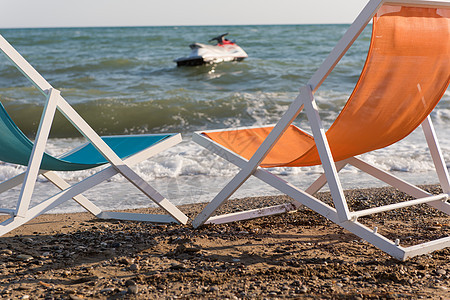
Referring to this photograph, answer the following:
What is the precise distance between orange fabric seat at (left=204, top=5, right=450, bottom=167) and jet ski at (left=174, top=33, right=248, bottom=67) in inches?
538

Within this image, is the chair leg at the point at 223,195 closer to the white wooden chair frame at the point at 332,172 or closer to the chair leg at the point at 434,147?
the white wooden chair frame at the point at 332,172

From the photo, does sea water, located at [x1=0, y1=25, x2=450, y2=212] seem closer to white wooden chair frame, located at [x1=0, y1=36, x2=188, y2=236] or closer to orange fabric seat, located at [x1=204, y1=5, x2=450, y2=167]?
white wooden chair frame, located at [x1=0, y1=36, x2=188, y2=236]

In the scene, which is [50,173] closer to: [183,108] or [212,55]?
[183,108]

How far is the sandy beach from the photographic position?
214cm

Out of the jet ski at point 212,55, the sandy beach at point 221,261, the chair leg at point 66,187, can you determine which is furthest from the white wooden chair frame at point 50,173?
the jet ski at point 212,55

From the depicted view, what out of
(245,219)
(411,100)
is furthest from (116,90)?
(411,100)

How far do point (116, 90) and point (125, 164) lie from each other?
952 centimetres

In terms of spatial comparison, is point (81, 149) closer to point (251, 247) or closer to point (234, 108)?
point (251, 247)

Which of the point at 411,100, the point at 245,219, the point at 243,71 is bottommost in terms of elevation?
the point at 243,71

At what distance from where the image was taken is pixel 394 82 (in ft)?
7.36

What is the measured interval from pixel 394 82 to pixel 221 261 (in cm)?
115

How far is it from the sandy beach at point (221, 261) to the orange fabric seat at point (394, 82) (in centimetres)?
50

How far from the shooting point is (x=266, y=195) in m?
4.27

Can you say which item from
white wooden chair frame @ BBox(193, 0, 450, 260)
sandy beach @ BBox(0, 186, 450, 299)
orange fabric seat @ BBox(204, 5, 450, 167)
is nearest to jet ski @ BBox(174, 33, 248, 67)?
sandy beach @ BBox(0, 186, 450, 299)
